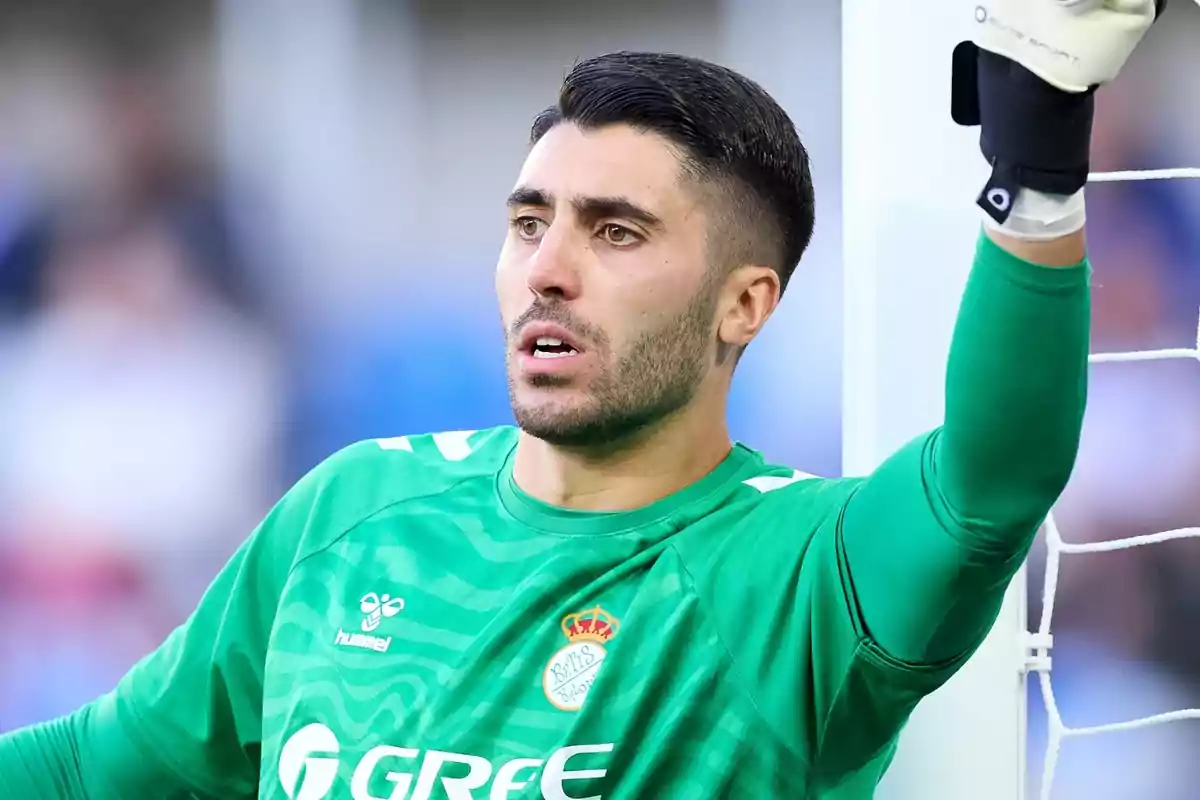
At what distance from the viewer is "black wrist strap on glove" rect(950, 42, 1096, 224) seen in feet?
2.42

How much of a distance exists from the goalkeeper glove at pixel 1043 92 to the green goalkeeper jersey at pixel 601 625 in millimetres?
34

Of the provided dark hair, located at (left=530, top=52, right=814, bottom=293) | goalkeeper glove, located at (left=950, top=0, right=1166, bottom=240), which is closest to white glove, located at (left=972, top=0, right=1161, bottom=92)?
goalkeeper glove, located at (left=950, top=0, right=1166, bottom=240)

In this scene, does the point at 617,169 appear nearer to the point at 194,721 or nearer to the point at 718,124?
the point at 718,124

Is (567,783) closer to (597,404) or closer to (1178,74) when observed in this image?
(597,404)

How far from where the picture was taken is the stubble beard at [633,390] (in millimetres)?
1029

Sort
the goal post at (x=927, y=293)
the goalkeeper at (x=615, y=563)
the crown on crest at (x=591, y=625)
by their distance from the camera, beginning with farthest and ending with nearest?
the goal post at (x=927, y=293)
the crown on crest at (x=591, y=625)
the goalkeeper at (x=615, y=563)

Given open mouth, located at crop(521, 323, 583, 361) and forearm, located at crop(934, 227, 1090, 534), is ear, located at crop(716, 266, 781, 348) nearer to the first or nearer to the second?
open mouth, located at crop(521, 323, 583, 361)

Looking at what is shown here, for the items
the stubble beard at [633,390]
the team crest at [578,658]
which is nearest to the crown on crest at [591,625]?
the team crest at [578,658]

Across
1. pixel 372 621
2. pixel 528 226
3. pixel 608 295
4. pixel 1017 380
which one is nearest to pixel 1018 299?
pixel 1017 380

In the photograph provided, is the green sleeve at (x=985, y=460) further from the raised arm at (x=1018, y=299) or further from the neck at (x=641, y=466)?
the neck at (x=641, y=466)

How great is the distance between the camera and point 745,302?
43.1 inches

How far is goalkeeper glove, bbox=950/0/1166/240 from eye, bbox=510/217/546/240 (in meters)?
0.40

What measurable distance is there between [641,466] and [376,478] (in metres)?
0.24

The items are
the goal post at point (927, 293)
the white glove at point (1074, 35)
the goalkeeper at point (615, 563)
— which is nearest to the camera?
the white glove at point (1074, 35)
